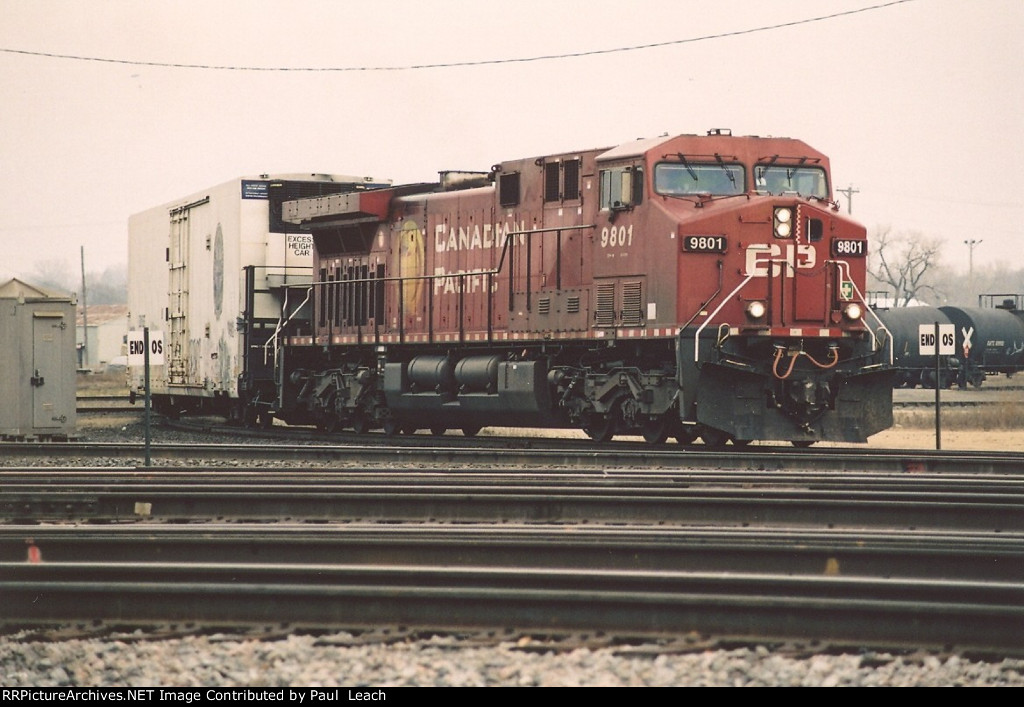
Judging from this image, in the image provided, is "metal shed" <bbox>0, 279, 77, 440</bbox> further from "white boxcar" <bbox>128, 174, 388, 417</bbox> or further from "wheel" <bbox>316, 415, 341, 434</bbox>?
"wheel" <bbox>316, 415, 341, 434</bbox>

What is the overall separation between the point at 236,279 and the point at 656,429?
9314 mm

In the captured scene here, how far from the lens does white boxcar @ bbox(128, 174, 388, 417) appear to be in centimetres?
2373

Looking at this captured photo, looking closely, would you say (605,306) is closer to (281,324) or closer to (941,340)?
(941,340)

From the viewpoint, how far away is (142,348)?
18547 mm

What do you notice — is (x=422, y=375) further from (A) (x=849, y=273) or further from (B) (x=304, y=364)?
(A) (x=849, y=273)

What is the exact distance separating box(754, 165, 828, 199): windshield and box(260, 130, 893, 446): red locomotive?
0.03 m

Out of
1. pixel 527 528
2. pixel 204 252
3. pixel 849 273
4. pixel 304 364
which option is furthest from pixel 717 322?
pixel 204 252

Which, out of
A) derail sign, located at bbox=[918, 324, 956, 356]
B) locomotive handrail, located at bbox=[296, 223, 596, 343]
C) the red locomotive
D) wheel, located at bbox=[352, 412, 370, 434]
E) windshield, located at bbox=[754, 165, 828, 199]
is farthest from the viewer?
wheel, located at bbox=[352, 412, 370, 434]

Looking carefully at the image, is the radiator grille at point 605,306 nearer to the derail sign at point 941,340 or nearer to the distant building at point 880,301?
the derail sign at point 941,340

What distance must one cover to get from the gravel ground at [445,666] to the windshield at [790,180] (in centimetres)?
1133

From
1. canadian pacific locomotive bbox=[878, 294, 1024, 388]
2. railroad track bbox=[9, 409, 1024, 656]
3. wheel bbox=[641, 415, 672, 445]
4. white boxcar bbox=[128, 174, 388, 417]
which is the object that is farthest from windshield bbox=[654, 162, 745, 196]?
canadian pacific locomotive bbox=[878, 294, 1024, 388]

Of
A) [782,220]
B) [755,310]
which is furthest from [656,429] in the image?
[782,220]

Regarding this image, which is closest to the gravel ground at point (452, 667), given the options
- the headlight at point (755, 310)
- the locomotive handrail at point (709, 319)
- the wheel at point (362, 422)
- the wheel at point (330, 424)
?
the locomotive handrail at point (709, 319)
